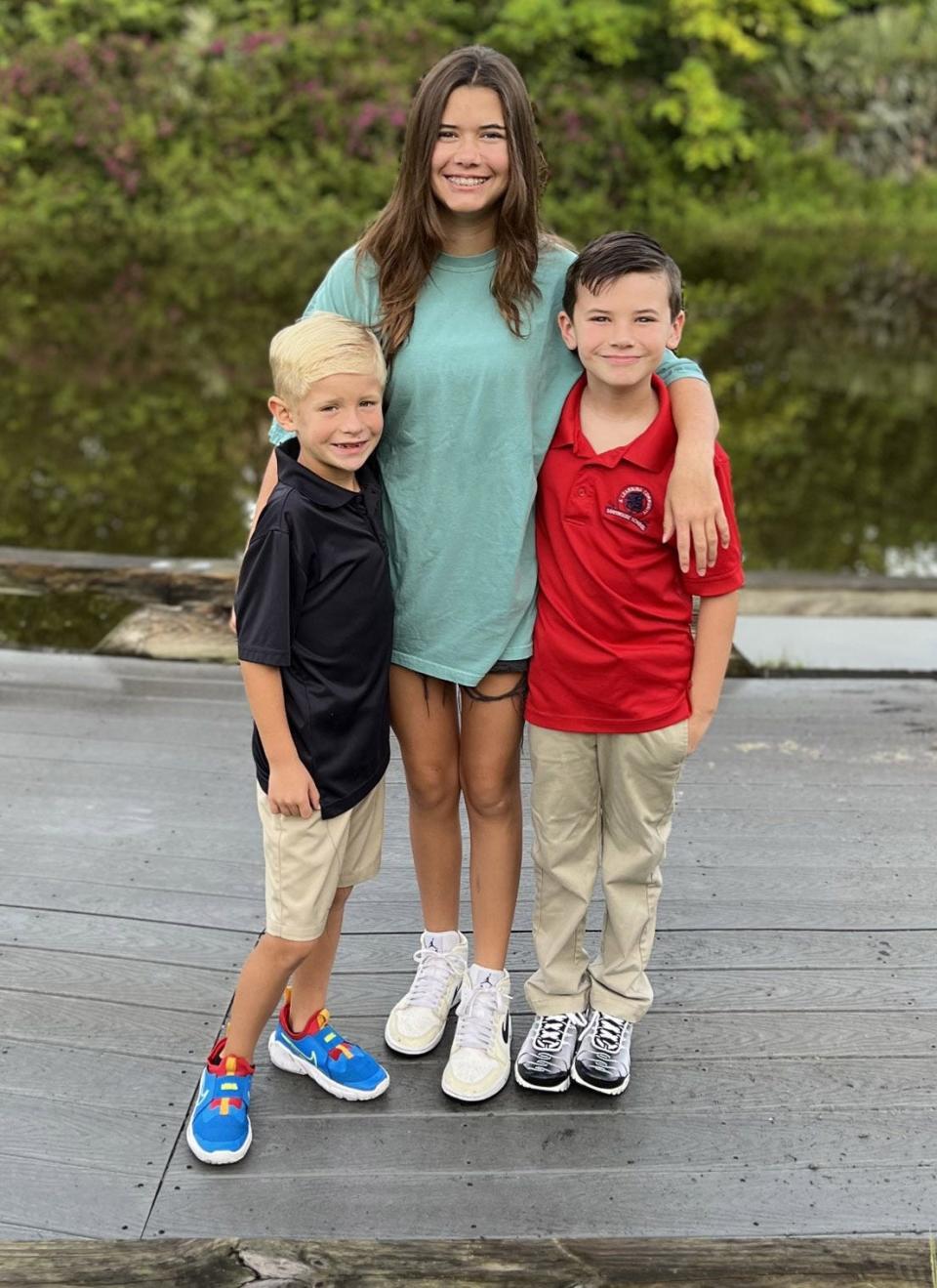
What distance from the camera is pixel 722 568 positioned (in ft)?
6.54

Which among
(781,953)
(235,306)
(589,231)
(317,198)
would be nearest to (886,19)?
(589,231)

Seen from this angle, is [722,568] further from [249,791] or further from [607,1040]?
[249,791]

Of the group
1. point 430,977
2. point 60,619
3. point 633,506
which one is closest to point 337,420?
point 633,506

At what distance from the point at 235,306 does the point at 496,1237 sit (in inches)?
419

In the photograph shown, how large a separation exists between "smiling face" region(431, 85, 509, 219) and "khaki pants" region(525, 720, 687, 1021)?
0.75 metres

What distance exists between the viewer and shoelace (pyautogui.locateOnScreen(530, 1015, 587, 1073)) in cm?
211

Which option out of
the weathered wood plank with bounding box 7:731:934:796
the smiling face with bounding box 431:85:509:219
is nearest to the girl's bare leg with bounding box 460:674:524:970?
the smiling face with bounding box 431:85:509:219

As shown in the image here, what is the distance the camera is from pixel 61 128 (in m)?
15.5

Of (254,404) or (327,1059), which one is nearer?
(327,1059)

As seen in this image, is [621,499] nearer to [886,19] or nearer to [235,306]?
[235,306]

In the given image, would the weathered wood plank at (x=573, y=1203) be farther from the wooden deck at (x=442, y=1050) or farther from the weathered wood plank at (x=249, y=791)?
the weathered wood plank at (x=249, y=791)

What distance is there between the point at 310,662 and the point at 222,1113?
2.00 ft

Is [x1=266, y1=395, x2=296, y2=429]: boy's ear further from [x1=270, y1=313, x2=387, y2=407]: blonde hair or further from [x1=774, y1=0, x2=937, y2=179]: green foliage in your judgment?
[x1=774, y1=0, x2=937, y2=179]: green foliage

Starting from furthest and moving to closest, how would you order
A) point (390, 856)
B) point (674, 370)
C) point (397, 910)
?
1. point (390, 856)
2. point (397, 910)
3. point (674, 370)
